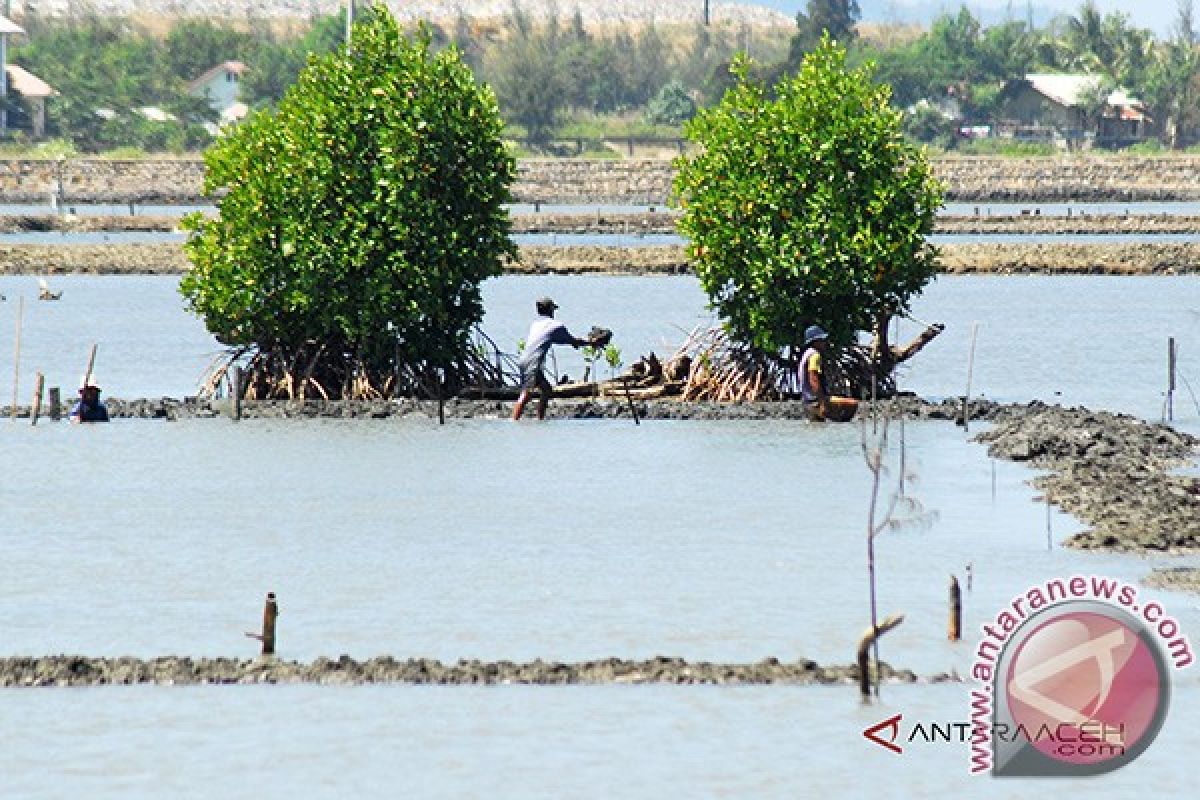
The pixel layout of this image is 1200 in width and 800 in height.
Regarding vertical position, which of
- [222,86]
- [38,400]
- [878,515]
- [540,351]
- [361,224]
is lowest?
[878,515]

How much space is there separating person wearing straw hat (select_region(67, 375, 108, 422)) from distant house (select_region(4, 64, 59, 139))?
119141 mm

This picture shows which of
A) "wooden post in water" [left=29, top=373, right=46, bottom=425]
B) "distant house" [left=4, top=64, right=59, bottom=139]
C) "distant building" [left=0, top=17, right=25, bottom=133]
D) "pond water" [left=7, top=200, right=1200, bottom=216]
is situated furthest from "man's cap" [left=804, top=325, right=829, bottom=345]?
"distant house" [left=4, top=64, right=59, bottom=139]

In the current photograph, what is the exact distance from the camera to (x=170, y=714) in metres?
20.4

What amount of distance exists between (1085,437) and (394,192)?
1130 cm

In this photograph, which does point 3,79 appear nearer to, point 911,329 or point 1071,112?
point 1071,112

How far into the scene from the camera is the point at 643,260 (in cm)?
9225

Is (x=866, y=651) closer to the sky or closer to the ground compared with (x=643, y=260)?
closer to the sky

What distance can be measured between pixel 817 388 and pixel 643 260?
54.1 m

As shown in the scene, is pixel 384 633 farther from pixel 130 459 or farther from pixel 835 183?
pixel 835 183

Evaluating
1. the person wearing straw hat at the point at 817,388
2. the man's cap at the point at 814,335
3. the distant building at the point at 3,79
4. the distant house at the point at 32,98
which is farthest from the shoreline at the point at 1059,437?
the distant house at the point at 32,98

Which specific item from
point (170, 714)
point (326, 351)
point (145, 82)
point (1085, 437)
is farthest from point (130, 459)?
point (145, 82)

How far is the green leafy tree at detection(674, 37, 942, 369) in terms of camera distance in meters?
39.5

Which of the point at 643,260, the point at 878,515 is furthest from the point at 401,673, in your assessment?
the point at 643,260

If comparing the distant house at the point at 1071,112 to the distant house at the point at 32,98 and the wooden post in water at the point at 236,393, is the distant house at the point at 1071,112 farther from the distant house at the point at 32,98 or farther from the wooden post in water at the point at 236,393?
the wooden post in water at the point at 236,393
